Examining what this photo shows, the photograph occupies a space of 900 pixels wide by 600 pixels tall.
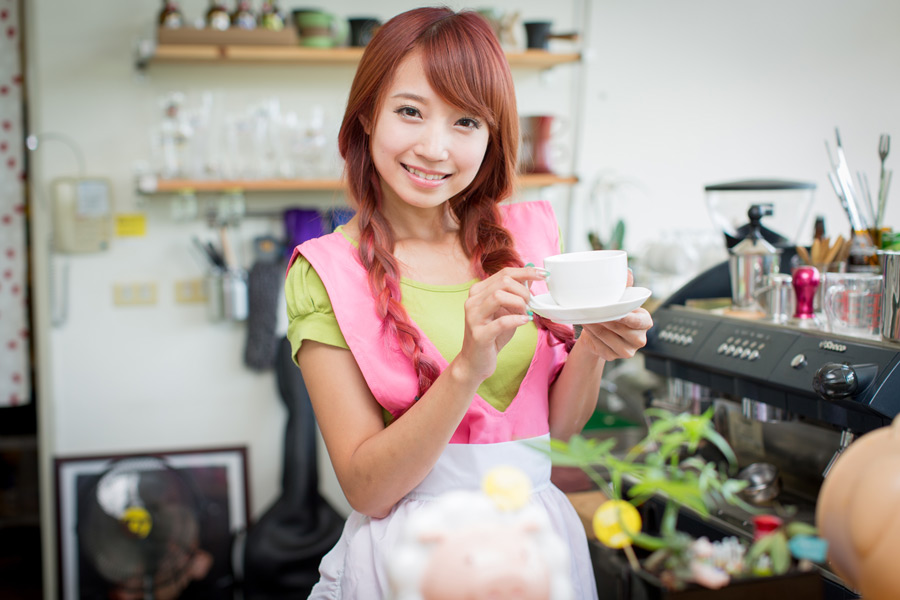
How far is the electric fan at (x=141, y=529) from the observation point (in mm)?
2359

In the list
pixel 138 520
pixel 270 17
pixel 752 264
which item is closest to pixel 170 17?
pixel 270 17

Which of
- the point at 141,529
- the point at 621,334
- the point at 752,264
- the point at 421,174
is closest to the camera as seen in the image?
the point at 621,334

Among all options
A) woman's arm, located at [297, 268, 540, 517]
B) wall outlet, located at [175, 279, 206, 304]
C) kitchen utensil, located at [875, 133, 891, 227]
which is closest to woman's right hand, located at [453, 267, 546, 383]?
woman's arm, located at [297, 268, 540, 517]

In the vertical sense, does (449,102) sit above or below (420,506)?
above

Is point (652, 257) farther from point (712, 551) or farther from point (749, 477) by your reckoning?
point (712, 551)

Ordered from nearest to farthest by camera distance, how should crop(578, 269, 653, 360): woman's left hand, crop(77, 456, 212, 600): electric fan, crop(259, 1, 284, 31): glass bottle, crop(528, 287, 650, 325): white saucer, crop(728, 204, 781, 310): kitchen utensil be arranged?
crop(528, 287, 650, 325): white saucer → crop(578, 269, 653, 360): woman's left hand → crop(728, 204, 781, 310): kitchen utensil → crop(77, 456, 212, 600): electric fan → crop(259, 1, 284, 31): glass bottle

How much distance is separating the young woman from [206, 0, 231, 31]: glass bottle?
1486 millimetres

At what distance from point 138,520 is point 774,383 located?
1.98 metres

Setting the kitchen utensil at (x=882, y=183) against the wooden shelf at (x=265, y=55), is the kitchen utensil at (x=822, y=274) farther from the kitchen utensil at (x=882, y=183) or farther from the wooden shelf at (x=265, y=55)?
the wooden shelf at (x=265, y=55)

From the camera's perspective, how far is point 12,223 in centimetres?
266

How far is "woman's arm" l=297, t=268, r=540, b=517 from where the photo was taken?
2.81ft

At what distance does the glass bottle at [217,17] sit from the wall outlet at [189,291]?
2.74 ft

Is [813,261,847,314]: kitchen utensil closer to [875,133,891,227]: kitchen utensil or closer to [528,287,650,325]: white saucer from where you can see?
[875,133,891,227]: kitchen utensil

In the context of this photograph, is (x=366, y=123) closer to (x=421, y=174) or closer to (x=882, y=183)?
(x=421, y=174)
